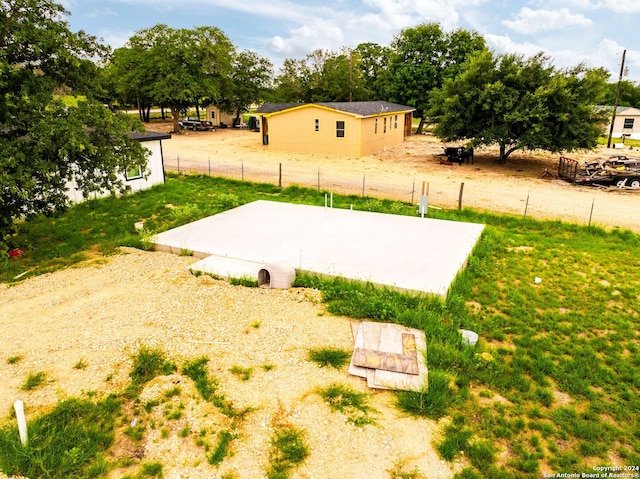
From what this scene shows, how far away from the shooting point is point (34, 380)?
18.0 feet

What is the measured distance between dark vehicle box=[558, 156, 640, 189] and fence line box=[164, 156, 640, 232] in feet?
2.01

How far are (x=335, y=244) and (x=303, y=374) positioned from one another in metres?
4.59

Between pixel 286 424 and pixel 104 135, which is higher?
pixel 104 135

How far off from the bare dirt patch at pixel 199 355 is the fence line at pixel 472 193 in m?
8.43

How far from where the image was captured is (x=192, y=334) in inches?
258

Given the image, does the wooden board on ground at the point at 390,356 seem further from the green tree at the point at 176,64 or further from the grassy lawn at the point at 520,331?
the green tree at the point at 176,64

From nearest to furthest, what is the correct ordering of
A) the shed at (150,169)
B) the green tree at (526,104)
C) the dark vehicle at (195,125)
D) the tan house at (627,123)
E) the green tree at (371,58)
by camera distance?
the shed at (150,169)
the green tree at (526,104)
the tan house at (627,123)
the dark vehicle at (195,125)
the green tree at (371,58)

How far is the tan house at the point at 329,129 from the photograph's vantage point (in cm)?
2734

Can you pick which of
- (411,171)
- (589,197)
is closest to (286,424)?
(589,197)

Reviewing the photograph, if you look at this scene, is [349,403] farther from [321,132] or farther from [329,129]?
[321,132]

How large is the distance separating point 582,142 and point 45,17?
2255 cm

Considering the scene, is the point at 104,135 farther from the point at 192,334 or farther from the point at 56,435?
the point at 56,435

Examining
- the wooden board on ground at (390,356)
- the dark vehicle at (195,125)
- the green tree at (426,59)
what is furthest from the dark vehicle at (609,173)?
the dark vehicle at (195,125)

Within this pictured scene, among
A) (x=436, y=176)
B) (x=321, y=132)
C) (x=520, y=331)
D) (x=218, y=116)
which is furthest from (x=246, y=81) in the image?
(x=520, y=331)
